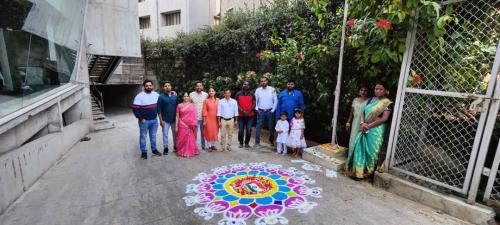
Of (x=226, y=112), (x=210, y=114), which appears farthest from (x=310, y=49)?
(x=210, y=114)

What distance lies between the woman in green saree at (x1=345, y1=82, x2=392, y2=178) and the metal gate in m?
0.17

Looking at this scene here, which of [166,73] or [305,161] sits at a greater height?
[166,73]

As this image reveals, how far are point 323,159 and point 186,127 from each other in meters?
2.80

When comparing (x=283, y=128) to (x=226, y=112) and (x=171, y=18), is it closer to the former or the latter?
(x=226, y=112)

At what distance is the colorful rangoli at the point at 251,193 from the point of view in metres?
A: 3.04

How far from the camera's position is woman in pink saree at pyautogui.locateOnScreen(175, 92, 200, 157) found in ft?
16.9

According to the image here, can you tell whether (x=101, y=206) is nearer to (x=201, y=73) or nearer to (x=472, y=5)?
(x=472, y=5)

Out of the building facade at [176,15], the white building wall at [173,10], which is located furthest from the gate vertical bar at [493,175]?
the white building wall at [173,10]

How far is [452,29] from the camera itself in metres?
3.16

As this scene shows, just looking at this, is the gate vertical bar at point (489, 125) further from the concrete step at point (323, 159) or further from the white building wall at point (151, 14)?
the white building wall at point (151, 14)

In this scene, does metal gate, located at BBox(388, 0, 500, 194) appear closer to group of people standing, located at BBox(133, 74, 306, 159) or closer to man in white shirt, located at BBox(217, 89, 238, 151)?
group of people standing, located at BBox(133, 74, 306, 159)

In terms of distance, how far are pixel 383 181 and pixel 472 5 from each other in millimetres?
2472

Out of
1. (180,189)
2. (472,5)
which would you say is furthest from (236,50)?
(472,5)

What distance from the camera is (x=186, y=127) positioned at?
17.0 feet
